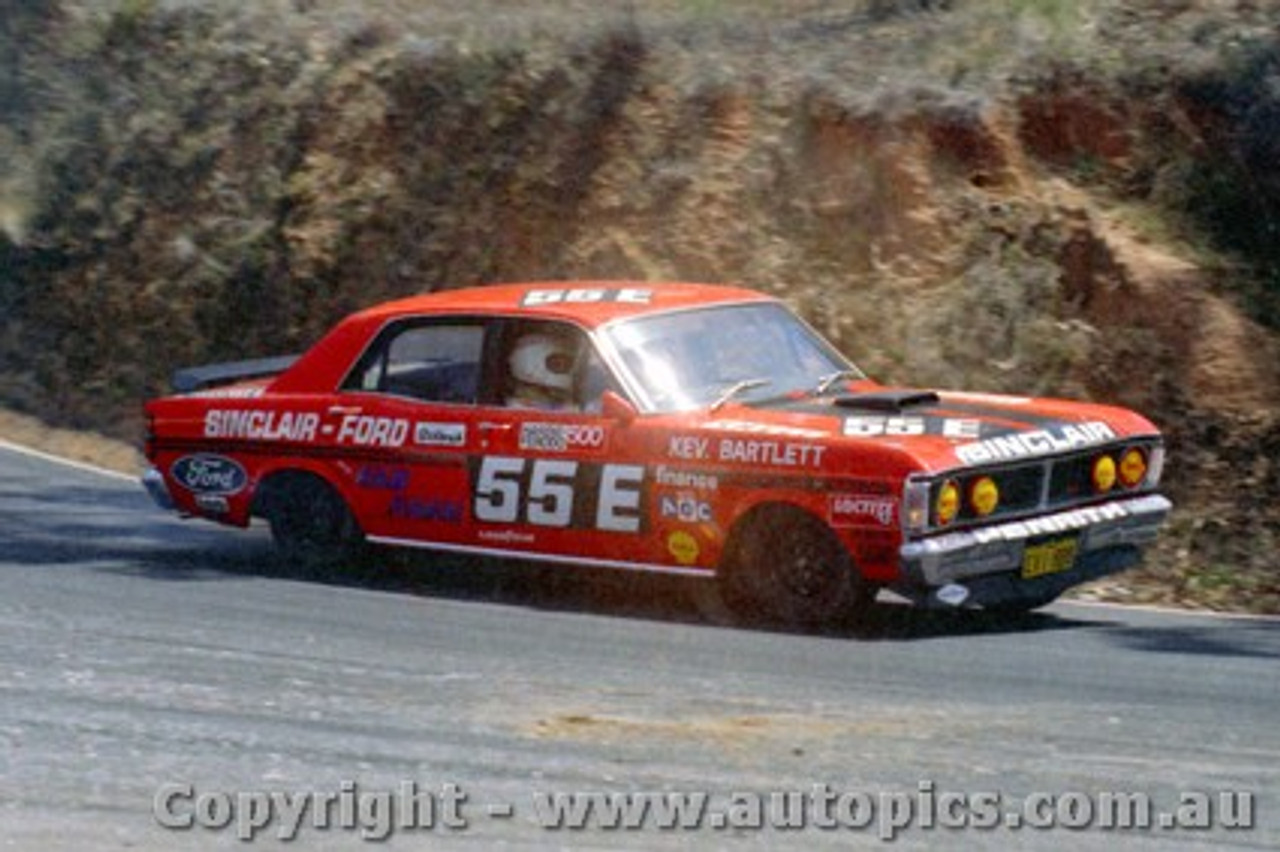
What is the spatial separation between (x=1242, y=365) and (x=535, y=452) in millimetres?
4522

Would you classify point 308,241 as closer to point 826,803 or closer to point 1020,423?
point 1020,423

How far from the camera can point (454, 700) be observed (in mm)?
9688

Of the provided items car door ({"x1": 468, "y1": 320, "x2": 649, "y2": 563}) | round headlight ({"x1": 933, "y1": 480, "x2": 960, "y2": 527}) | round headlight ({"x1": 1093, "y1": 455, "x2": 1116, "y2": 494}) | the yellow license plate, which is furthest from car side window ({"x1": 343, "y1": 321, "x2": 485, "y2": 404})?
round headlight ({"x1": 1093, "y1": 455, "x2": 1116, "y2": 494})

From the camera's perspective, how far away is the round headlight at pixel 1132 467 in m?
11.7

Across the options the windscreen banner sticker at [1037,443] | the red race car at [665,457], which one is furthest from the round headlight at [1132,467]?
the windscreen banner sticker at [1037,443]

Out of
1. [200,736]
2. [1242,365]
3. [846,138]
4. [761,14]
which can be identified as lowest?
[200,736]

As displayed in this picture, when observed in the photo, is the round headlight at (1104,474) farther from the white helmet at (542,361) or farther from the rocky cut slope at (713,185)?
the white helmet at (542,361)

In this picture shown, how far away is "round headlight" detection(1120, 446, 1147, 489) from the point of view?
11719 millimetres

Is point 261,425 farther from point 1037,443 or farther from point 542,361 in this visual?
point 1037,443

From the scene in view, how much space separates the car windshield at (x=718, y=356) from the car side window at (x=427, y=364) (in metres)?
0.76

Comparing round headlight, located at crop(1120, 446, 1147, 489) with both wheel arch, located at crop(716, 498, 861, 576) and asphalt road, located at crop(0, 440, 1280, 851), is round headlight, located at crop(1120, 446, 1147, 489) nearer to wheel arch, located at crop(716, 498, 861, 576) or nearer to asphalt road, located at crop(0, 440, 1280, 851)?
asphalt road, located at crop(0, 440, 1280, 851)

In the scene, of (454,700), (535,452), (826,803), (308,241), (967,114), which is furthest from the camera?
(308,241)

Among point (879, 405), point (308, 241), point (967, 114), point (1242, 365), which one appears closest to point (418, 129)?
point (308, 241)

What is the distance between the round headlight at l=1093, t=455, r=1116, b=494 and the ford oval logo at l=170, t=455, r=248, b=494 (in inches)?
164
